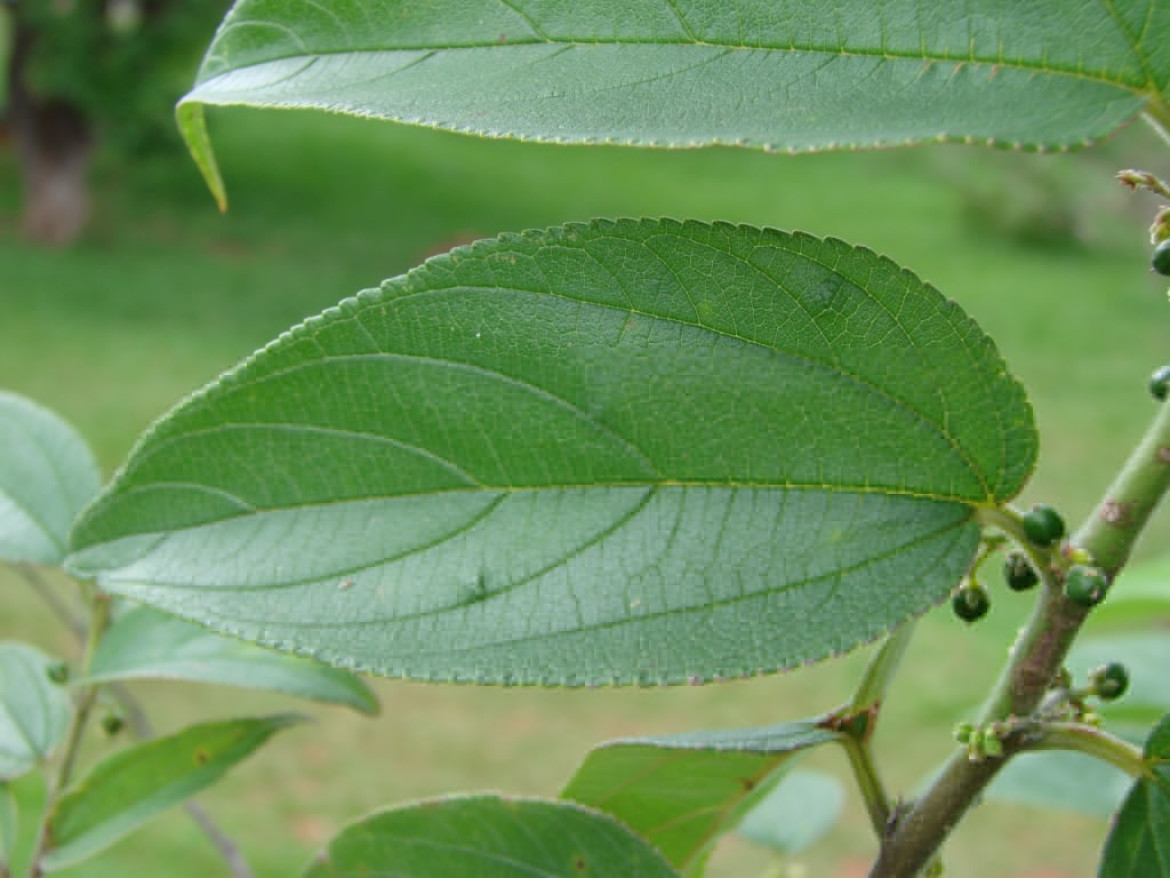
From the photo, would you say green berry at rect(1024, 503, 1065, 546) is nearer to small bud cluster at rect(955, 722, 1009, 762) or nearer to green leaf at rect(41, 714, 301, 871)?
small bud cluster at rect(955, 722, 1009, 762)

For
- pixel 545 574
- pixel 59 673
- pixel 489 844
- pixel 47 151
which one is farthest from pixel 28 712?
pixel 47 151

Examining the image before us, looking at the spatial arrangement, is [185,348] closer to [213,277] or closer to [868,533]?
[213,277]

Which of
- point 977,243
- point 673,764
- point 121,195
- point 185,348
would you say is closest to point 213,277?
point 185,348

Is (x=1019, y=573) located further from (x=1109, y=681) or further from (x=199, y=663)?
(x=199, y=663)

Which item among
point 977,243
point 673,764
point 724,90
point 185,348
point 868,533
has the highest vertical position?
point 977,243

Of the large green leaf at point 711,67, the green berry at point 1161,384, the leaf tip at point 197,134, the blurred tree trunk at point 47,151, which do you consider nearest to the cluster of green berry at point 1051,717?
the green berry at point 1161,384

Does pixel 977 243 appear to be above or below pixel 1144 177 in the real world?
above

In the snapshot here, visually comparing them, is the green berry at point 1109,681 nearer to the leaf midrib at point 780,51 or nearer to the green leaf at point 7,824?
the leaf midrib at point 780,51
